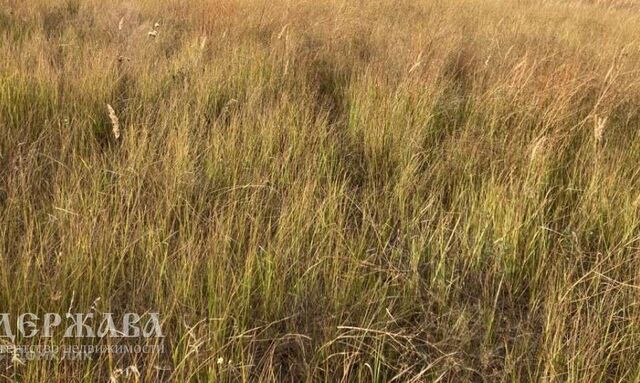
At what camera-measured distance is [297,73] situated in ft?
10.3

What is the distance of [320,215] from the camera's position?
1.66 meters

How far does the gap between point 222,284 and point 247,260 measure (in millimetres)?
116

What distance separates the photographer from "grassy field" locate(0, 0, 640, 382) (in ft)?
4.19

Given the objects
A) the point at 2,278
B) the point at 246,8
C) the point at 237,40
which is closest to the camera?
the point at 2,278

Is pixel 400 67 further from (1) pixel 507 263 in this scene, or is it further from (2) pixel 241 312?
(2) pixel 241 312

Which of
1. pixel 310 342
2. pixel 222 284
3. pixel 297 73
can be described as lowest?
pixel 310 342

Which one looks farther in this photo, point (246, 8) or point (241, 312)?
point (246, 8)

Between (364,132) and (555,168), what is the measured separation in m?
0.89

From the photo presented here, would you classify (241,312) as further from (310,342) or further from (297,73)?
(297,73)

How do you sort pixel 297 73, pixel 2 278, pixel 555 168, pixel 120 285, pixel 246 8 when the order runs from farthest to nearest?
1. pixel 246 8
2. pixel 297 73
3. pixel 555 168
4. pixel 120 285
5. pixel 2 278

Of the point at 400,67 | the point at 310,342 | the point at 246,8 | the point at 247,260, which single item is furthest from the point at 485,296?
the point at 246,8

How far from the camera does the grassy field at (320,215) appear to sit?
1.28 meters

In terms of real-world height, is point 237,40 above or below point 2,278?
above

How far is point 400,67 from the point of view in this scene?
10.5 feet
